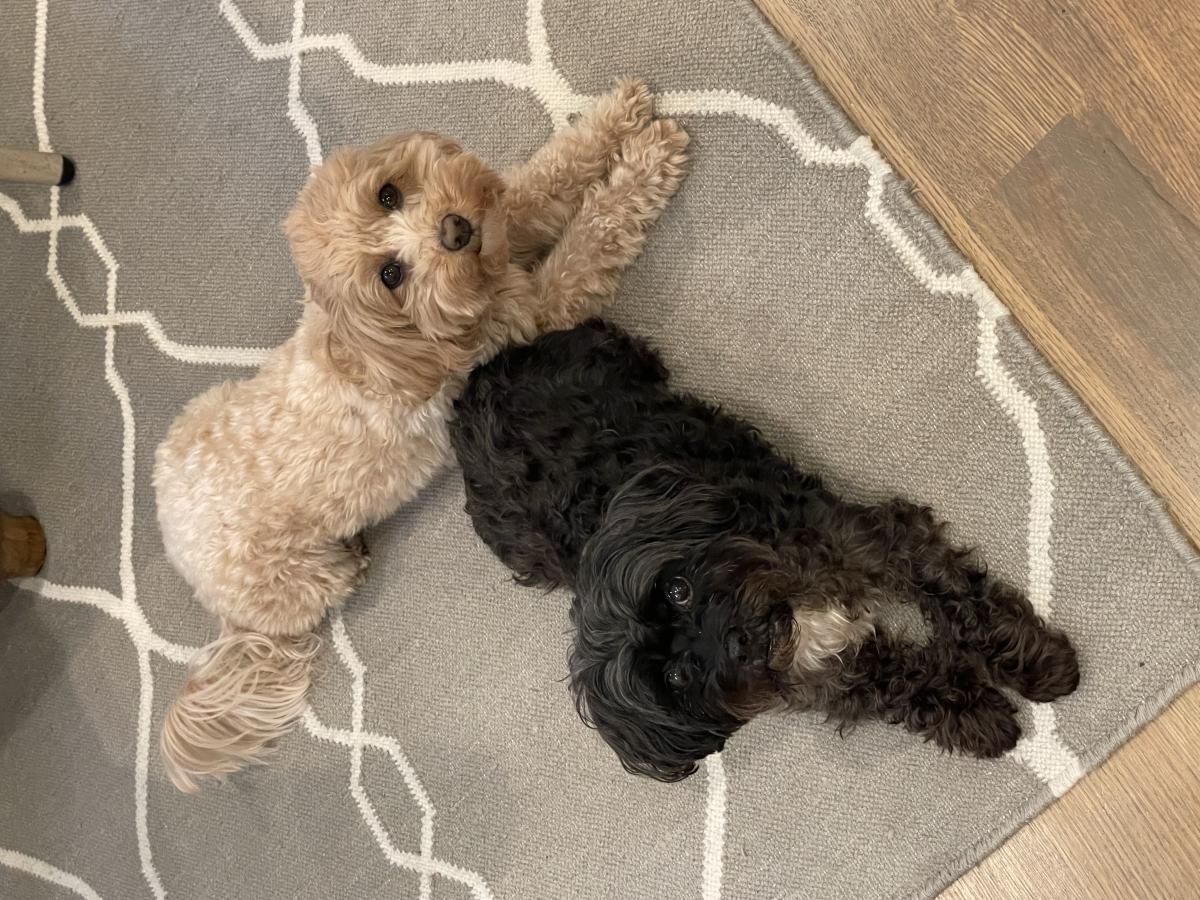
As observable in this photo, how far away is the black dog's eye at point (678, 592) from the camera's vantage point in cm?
110

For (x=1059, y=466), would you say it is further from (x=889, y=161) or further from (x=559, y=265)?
(x=559, y=265)

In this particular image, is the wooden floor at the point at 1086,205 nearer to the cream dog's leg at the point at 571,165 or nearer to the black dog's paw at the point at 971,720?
the black dog's paw at the point at 971,720

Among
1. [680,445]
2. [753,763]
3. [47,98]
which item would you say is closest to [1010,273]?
[680,445]

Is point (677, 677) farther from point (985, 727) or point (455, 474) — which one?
point (455, 474)

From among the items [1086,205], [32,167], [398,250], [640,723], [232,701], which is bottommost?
Answer: [232,701]

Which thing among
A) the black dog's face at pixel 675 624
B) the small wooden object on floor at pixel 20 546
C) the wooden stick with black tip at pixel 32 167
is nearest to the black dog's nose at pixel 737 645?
the black dog's face at pixel 675 624

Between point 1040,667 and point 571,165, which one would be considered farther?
point 571,165

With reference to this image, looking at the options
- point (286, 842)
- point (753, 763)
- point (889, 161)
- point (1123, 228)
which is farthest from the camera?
point (286, 842)

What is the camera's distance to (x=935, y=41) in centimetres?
139

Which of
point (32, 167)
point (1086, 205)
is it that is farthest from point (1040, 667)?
point (32, 167)

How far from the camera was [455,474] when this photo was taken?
170cm

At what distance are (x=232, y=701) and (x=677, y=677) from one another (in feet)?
3.33

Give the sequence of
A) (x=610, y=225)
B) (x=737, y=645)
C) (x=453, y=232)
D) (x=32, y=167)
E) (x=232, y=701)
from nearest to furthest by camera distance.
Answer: (x=737, y=645), (x=453, y=232), (x=610, y=225), (x=232, y=701), (x=32, y=167)

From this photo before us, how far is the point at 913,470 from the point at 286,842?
1.48 m
